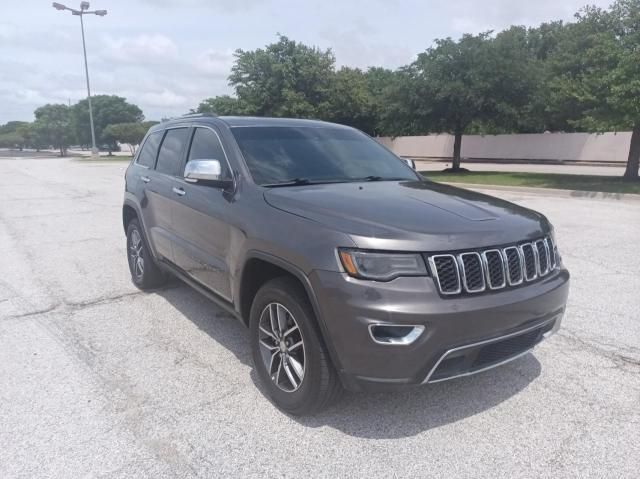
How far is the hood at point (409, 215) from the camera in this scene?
2654 mm

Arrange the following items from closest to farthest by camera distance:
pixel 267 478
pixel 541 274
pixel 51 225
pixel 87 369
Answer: pixel 267 478 < pixel 541 274 < pixel 87 369 < pixel 51 225

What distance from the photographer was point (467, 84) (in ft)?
78.0

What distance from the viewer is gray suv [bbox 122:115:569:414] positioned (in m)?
2.60

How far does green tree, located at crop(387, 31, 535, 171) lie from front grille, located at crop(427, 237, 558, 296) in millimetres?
21957

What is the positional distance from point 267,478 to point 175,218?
2.57 metres

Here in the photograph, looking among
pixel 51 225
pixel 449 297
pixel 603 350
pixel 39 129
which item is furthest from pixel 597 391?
pixel 39 129

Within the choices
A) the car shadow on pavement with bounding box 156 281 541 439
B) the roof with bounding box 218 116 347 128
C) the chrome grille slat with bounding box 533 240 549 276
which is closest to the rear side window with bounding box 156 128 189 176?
the roof with bounding box 218 116 347 128

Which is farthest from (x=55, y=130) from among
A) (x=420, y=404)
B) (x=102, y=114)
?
(x=420, y=404)

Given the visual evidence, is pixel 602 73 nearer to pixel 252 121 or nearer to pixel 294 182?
pixel 252 121

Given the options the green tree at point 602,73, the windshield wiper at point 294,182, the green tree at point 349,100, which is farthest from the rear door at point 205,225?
the green tree at point 349,100

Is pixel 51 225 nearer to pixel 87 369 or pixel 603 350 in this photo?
pixel 87 369

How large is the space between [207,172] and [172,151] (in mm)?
1564

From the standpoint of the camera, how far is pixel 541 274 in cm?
310

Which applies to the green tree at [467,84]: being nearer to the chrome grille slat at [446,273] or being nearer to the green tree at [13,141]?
the chrome grille slat at [446,273]
